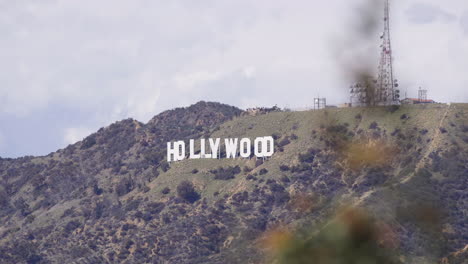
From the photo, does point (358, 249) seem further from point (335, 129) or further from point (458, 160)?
point (458, 160)

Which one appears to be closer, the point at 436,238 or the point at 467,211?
the point at 436,238

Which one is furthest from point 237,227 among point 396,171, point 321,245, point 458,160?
point 321,245

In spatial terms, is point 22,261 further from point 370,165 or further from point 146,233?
point 370,165

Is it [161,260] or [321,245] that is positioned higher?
[321,245]

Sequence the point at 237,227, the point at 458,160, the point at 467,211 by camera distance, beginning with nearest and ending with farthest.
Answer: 1. the point at 467,211
2. the point at 458,160
3. the point at 237,227

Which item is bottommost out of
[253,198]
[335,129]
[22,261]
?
[22,261]

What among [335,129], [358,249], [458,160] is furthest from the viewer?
[458,160]

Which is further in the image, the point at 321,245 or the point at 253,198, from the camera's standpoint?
the point at 253,198

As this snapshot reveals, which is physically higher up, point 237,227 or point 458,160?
point 458,160

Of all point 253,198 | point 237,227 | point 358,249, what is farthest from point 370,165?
point 253,198

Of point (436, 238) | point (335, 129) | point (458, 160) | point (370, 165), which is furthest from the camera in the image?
point (458, 160)
